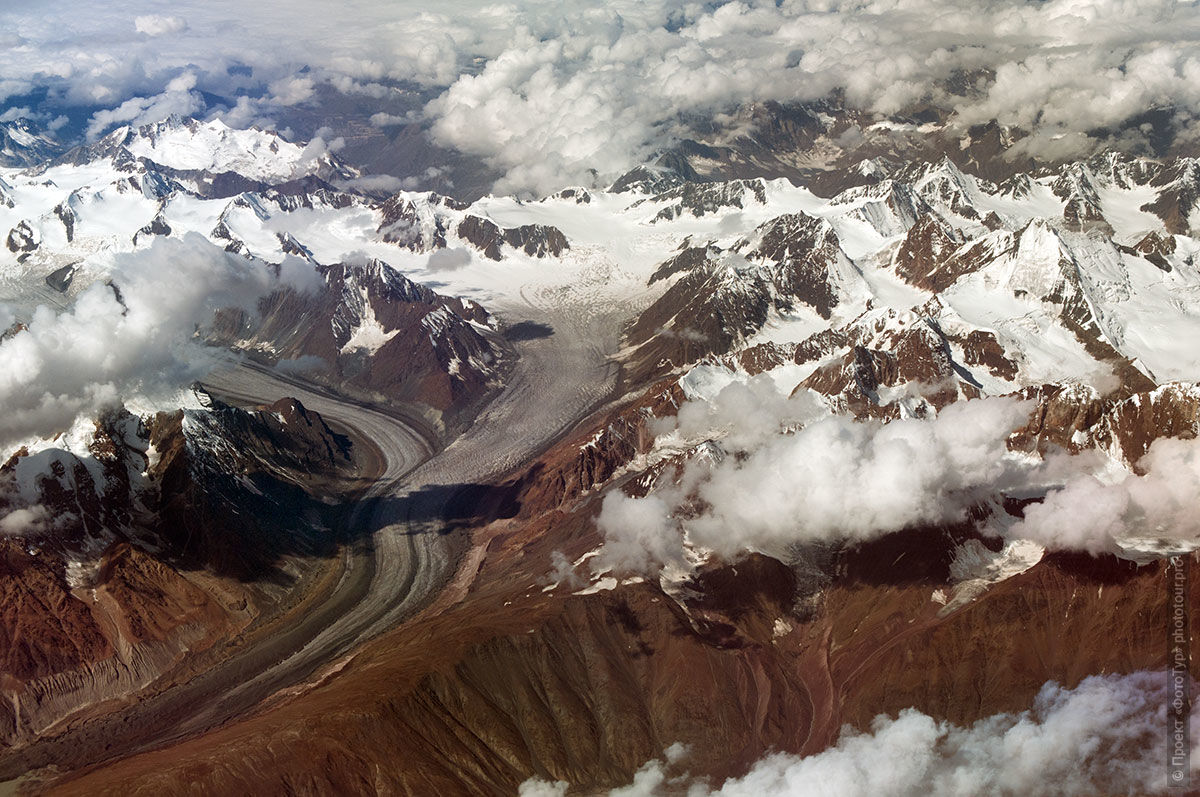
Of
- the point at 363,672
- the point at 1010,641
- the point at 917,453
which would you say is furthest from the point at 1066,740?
the point at 363,672

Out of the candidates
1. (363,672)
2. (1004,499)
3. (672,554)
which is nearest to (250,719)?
(363,672)

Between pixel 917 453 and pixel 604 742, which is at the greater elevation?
pixel 917 453

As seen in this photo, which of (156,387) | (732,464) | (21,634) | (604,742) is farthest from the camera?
(156,387)

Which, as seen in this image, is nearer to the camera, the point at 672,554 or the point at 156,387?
the point at 672,554

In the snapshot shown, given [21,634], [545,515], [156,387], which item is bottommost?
[545,515]

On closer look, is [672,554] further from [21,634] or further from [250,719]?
[21,634]

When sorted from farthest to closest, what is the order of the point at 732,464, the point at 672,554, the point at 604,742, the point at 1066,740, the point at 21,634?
the point at 732,464, the point at 672,554, the point at 21,634, the point at 604,742, the point at 1066,740

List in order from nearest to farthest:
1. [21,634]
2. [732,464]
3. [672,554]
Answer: [21,634] → [672,554] → [732,464]

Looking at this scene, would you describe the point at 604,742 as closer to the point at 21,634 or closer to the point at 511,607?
the point at 511,607

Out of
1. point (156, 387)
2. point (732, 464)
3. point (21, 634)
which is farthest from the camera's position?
point (156, 387)
